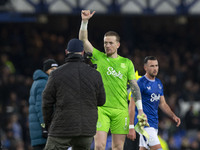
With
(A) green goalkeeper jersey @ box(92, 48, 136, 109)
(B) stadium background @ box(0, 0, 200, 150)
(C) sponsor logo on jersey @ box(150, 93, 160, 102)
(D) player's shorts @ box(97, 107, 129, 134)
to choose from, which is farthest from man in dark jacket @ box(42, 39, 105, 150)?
(B) stadium background @ box(0, 0, 200, 150)

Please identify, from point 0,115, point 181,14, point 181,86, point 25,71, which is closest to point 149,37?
point 181,14

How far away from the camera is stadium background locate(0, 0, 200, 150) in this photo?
15734 millimetres

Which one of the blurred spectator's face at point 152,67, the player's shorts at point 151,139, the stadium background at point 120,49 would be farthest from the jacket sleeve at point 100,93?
the stadium background at point 120,49

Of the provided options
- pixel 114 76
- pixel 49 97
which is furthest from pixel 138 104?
pixel 49 97

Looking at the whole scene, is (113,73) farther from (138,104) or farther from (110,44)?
(138,104)

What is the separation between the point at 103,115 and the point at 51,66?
1672 millimetres

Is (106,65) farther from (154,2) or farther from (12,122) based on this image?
(154,2)

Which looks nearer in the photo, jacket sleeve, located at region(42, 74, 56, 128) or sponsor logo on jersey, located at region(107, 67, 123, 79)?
jacket sleeve, located at region(42, 74, 56, 128)

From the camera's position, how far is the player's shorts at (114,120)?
764 cm

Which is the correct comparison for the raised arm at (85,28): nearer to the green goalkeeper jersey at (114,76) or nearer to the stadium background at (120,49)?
the green goalkeeper jersey at (114,76)

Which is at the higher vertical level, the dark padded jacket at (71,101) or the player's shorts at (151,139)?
the dark padded jacket at (71,101)

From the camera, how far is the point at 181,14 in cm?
2197

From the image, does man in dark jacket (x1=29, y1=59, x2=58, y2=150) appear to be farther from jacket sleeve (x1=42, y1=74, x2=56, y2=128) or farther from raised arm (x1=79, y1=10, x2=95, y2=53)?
jacket sleeve (x1=42, y1=74, x2=56, y2=128)

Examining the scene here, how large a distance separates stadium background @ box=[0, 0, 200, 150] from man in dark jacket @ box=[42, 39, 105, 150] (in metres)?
8.35
